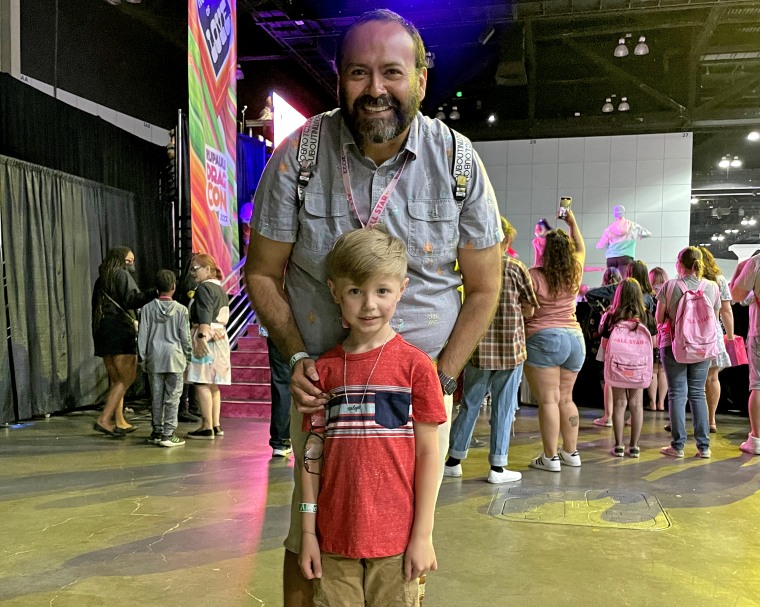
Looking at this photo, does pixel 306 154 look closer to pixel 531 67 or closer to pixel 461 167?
pixel 461 167

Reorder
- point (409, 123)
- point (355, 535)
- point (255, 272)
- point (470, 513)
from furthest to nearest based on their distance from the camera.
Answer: point (470, 513) → point (255, 272) → point (409, 123) → point (355, 535)

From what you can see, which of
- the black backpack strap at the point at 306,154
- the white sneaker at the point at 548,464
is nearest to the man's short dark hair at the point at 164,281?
the white sneaker at the point at 548,464

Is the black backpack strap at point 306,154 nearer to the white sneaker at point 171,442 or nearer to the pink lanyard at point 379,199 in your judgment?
the pink lanyard at point 379,199

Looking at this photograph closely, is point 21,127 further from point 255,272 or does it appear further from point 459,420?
point 255,272

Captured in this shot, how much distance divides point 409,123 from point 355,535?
0.91m

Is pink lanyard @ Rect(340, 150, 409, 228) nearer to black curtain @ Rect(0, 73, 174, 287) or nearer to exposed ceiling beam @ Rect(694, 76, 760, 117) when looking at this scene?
black curtain @ Rect(0, 73, 174, 287)

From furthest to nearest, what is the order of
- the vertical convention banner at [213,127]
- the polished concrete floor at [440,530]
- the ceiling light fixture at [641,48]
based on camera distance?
the ceiling light fixture at [641,48] → the vertical convention banner at [213,127] → the polished concrete floor at [440,530]

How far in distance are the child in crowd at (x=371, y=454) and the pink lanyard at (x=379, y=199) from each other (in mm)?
84

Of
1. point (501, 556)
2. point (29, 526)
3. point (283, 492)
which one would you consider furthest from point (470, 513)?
point (29, 526)

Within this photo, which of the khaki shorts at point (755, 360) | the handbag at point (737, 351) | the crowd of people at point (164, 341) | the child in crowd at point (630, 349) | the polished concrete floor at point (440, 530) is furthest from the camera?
the handbag at point (737, 351)

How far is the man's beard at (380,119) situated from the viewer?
58.0 inches

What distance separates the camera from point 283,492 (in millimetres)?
3869

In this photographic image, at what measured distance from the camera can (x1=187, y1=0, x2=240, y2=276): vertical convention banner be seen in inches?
262

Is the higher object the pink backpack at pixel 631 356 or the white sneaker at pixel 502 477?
the pink backpack at pixel 631 356
